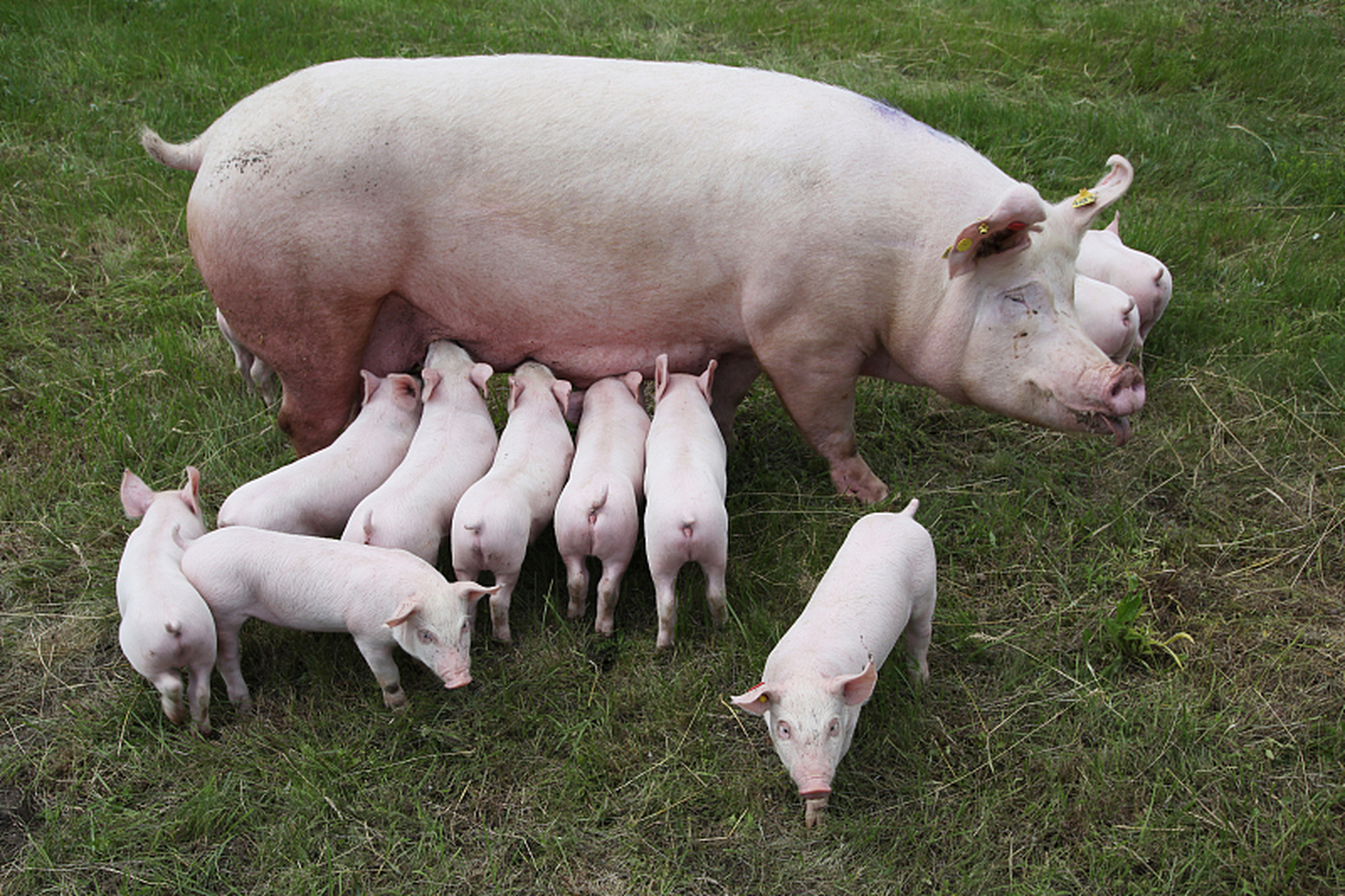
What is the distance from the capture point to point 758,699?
278 cm

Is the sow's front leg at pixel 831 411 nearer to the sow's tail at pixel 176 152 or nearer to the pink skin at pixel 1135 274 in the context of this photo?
the pink skin at pixel 1135 274

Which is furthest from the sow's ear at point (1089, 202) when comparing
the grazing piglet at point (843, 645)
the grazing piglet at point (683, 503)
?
the grazing piglet at point (683, 503)

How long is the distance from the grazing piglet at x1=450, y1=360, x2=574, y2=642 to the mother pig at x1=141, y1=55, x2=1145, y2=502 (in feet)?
1.09

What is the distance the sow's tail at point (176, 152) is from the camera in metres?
4.07

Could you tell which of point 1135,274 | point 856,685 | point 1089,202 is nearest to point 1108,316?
point 1135,274

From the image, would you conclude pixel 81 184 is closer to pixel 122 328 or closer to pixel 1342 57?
pixel 122 328

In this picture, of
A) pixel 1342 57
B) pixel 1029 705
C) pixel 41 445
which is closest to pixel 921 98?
pixel 1342 57

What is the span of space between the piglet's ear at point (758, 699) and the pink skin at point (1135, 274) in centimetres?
276

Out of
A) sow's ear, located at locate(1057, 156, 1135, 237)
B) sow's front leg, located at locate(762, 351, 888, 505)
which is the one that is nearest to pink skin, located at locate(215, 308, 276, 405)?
sow's front leg, located at locate(762, 351, 888, 505)

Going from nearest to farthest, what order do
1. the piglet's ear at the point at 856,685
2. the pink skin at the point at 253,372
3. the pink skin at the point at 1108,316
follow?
the piglet's ear at the point at 856,685 → the pink skin at the point at 1108,316 → the pink skin at the point at 253,372

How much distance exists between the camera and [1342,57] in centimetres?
743

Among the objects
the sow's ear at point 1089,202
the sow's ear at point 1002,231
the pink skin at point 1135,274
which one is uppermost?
the sow's ear at point 1002,231

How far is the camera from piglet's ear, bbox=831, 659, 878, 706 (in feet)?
8.92

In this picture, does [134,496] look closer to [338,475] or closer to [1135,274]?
[338,475]
